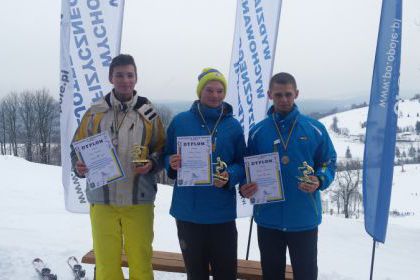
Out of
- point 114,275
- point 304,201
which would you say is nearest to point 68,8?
A: point 114,275

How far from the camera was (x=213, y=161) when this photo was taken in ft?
10.2

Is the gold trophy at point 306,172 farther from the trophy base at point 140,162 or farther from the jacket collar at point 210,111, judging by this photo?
the trophy base at point 140,162

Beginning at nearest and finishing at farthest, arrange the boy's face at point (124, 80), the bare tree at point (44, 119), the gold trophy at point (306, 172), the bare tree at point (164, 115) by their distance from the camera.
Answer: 1. the gold trophy at point (306, 172)
2. the boy's face at point (124, 80)
3. the bare tree at point (164, 115)
4. the bare tree at point (44, 119)

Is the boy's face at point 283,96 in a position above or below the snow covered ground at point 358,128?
above

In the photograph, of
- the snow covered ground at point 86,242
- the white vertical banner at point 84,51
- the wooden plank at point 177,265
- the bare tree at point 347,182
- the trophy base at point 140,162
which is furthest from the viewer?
the bare tree at point 347,182

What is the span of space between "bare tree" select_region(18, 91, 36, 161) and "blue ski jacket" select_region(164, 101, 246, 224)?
41.1m

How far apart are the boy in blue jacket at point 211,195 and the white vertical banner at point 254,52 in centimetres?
196

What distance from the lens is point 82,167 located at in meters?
3.17

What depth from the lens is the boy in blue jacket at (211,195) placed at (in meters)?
3.07

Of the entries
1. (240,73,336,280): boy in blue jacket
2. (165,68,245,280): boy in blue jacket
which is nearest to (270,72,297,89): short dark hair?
(240,73,336,280): boy in blue jacket

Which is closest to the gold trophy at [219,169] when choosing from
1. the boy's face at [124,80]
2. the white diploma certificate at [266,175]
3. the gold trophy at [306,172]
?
the white diploma certificate at [266,175]

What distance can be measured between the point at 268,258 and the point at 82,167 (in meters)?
1.66

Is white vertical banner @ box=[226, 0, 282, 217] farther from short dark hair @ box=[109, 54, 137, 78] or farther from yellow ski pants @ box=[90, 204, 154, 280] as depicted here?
yellow ski pants @ box=[90, 204, 154, 280]

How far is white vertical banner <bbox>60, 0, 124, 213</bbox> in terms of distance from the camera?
14.6ft
